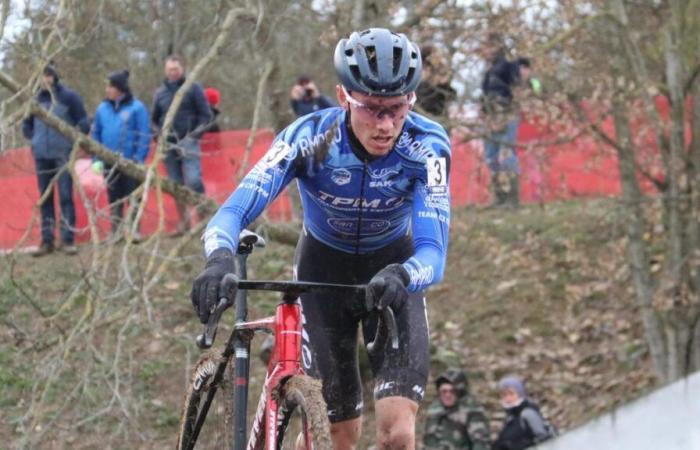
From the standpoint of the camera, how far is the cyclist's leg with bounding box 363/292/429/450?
5.66m

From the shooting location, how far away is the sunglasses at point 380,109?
5.58 meters

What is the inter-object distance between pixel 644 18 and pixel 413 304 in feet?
Result: 26.0

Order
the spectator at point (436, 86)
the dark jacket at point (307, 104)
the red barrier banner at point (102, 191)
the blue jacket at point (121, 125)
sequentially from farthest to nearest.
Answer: the dark jacket at point (307, 104) → the blue jacket at point (121, 125) → the red barrier banner at point (102, 191) → the spectator at point (436, 86)

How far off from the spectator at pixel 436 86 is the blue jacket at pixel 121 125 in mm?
2685

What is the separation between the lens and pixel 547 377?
45.0 ft

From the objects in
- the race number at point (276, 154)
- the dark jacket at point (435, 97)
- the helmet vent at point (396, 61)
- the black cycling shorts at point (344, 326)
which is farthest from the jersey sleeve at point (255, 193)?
the dark jacket at point (435, 97)

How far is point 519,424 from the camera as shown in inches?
408

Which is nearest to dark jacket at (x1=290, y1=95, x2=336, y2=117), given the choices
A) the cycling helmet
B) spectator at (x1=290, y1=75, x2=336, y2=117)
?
spectator at (x1=290, y1=75, x2=336, y2=117)

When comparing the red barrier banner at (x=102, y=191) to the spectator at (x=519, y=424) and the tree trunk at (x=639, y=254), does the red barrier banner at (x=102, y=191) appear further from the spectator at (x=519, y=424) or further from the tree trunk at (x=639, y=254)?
the tree trunk at (x=639, y=254)

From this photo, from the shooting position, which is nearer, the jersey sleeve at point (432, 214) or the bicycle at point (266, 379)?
the bicycle at point (266, 379)

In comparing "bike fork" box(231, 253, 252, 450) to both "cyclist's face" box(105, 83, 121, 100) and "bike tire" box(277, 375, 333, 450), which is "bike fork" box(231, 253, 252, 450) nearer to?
"bike tire" box(277, 375, 333, 450)

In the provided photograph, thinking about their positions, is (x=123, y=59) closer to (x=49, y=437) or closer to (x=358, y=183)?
(x=49, y=437)

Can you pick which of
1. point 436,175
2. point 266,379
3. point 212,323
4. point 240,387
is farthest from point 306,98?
point 212,323

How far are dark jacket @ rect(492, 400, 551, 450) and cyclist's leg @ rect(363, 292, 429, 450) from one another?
14.9ft
